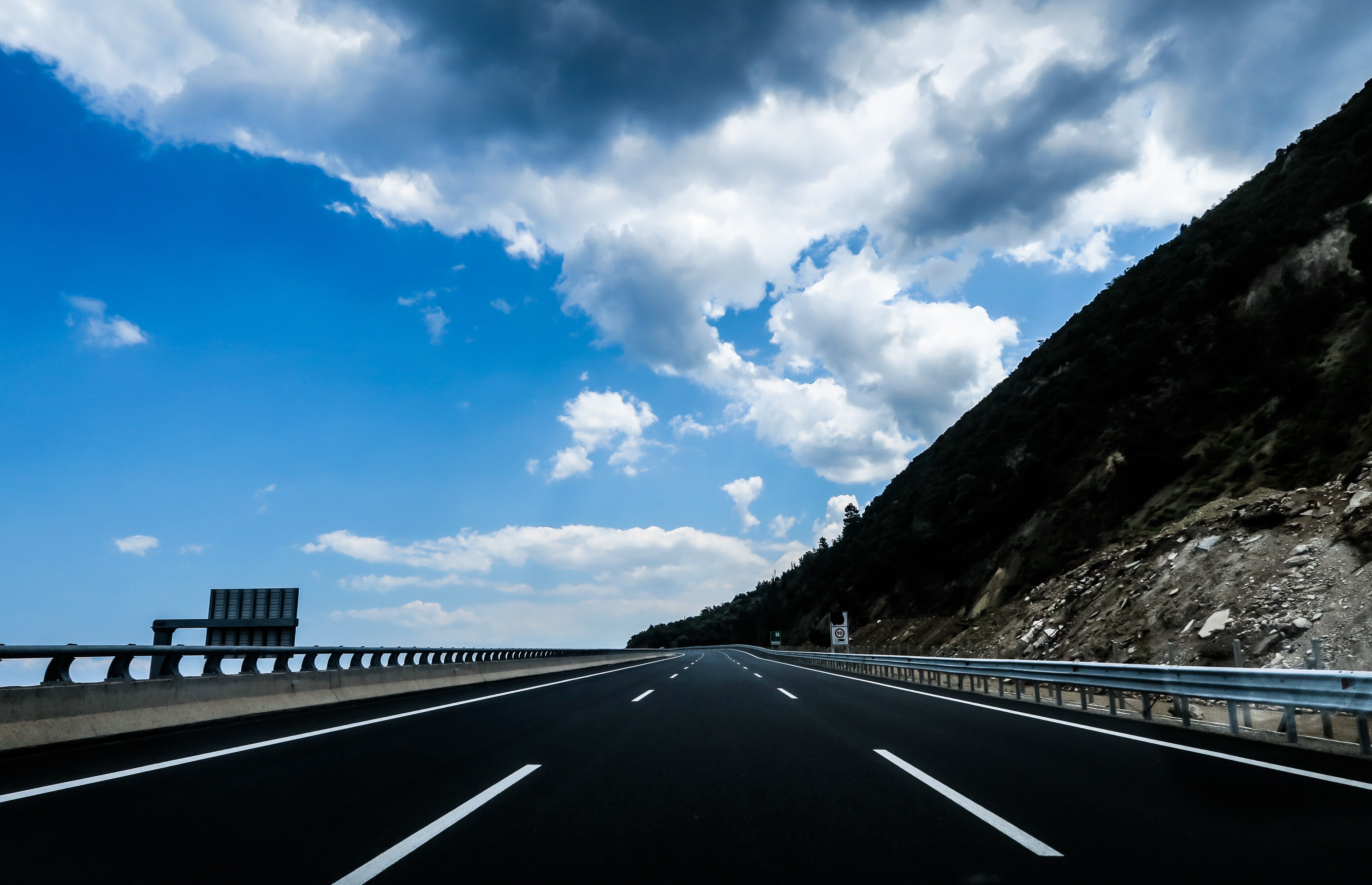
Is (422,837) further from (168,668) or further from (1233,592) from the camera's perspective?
(1233,592)

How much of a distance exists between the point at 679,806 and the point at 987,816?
2.09 meters

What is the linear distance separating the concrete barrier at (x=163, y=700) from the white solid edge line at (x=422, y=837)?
517 cm

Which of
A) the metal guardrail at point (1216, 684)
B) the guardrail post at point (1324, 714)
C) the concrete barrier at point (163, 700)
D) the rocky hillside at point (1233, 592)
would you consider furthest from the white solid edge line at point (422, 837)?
the rocky hillside at point (1233, 592)

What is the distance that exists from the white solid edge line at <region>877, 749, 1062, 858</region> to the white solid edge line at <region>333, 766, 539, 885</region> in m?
3.35

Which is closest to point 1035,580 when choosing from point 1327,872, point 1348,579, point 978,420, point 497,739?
point 1348,579

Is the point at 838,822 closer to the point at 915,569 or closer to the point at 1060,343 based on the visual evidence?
the point at 915,569

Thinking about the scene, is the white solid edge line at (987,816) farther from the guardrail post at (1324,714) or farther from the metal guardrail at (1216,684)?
the guardrail post at (1324,714)

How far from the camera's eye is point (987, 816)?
539 cm

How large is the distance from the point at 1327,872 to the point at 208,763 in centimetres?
833

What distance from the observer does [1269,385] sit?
36094 millimetres

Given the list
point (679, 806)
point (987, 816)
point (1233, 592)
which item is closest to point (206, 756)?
point (679, 806)

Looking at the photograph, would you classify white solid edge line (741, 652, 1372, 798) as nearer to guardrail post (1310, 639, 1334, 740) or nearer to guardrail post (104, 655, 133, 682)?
guardrail post (1310, 639, 1334, 740)

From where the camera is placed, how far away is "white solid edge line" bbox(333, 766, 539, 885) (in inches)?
161

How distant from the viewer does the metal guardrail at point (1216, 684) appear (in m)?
7.69
